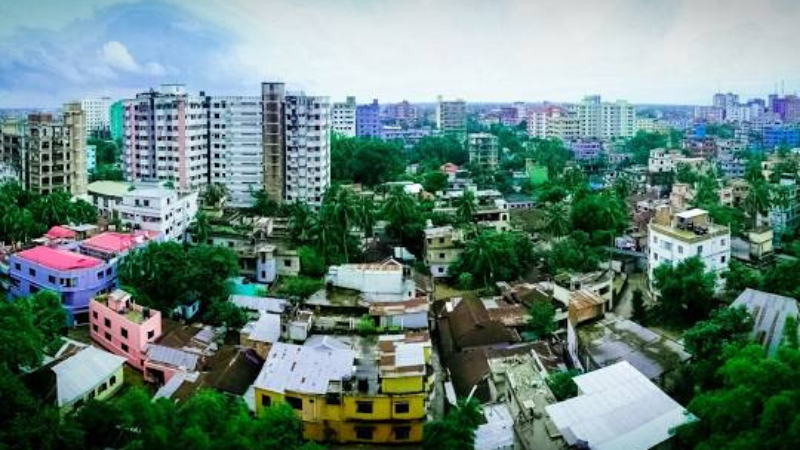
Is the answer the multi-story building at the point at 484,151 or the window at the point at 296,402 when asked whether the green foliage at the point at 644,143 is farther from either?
the window at the point at 296,402

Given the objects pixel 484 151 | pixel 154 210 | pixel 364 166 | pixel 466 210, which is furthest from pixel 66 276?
pixel 484 151

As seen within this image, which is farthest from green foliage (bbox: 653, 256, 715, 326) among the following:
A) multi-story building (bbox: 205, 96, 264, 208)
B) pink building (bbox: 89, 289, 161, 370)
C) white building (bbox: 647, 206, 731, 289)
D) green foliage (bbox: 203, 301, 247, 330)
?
multi-story building (bbox: 205, 96, 264, 208)

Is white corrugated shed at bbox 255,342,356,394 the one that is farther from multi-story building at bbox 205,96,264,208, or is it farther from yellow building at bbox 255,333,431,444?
multi-story building at bbox 205,96,264,208

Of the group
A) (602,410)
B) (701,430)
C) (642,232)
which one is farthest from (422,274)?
(701,430)

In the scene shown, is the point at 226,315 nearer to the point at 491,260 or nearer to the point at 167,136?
the point at 491,260

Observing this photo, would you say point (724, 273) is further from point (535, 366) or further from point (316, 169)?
point (316, 169)
